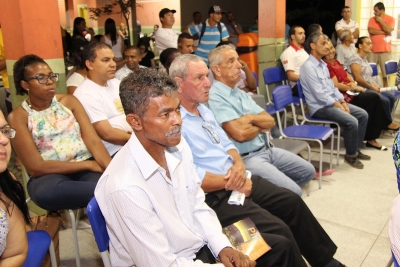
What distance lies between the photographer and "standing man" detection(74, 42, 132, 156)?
9.18ft

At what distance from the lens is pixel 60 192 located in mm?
2311

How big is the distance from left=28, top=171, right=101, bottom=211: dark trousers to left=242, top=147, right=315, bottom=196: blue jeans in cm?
107

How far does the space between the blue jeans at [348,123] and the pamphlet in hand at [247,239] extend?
261cm

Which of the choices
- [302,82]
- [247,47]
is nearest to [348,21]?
[247,47]

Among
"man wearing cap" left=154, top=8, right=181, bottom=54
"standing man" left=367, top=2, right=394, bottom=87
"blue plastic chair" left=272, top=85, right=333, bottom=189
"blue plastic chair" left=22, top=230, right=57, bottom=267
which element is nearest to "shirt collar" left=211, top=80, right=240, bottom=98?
"blue plastic chair" left=272, top=85, right=333, bottom=189

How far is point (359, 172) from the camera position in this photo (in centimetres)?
405

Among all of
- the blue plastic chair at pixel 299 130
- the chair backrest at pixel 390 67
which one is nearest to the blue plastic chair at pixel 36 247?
the blue plastic chair at pixel 299 130

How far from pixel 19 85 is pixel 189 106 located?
1106mm

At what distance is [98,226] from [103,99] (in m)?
1.49

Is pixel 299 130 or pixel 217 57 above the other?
pixel 217 57

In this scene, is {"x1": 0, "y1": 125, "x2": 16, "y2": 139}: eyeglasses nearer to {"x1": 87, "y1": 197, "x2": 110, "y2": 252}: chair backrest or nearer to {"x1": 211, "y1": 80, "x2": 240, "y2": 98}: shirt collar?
{"x1": 87, "y1": 197, "x2": 110, "y2": 252}: chair backrest

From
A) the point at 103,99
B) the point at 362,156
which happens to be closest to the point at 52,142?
the point at 103,99

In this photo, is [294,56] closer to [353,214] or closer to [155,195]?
[353,214]

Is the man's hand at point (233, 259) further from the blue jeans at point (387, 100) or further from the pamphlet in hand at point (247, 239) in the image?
the blue jeans at point (387, 100)
